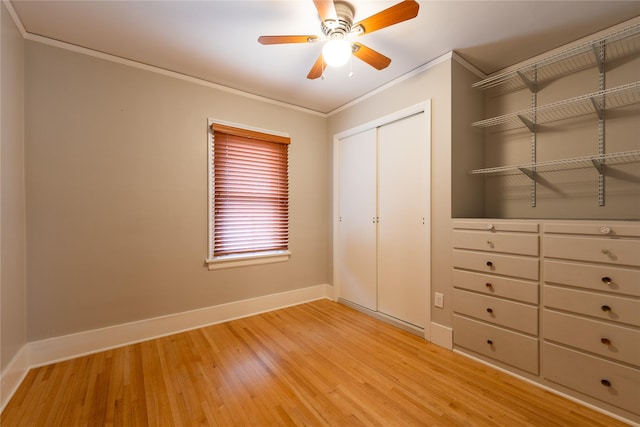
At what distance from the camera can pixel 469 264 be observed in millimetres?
2092

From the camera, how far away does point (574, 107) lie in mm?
2018

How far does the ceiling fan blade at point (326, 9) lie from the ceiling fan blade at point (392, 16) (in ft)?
0.60

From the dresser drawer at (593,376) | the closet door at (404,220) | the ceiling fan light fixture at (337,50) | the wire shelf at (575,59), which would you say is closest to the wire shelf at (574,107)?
the wire shelf at (575,59)

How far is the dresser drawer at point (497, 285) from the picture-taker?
1.79m

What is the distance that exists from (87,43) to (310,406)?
316 cm

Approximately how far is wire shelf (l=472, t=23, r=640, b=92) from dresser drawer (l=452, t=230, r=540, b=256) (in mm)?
Answer: 1280

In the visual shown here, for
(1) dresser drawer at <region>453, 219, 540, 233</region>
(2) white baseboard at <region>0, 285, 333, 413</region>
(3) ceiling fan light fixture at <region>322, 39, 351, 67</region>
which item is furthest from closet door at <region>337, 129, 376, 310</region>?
(3) ceiling fan light fixture at <region>322, 39, 351, 67</region>

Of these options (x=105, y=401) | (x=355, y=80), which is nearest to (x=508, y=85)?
(x=355, y=80)

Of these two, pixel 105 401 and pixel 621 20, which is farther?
pixel 621 20

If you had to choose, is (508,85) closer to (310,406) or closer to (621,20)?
(621,20)

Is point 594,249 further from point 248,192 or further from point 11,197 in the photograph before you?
point 11,197

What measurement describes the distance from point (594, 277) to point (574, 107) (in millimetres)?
1339

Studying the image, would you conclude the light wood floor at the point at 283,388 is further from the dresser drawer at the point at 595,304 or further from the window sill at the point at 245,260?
the window sill at the point at 245,260

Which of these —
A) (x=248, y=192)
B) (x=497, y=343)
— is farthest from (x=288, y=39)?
(x=497, y=343)
